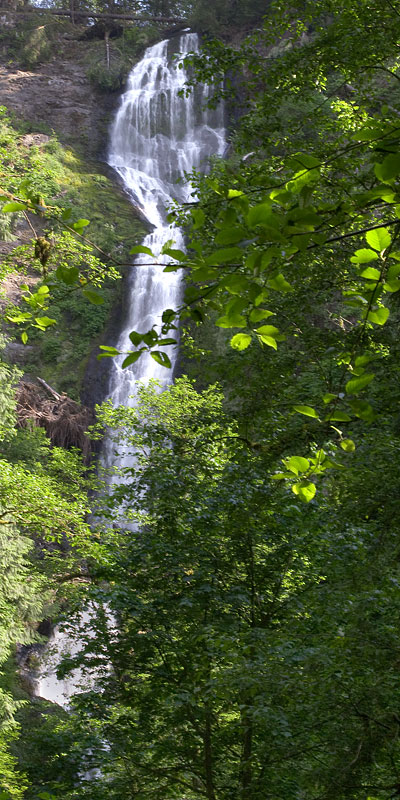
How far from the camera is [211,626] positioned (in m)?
5.26

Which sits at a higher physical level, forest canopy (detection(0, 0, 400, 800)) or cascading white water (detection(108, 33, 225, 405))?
cascading white water (detection(108, 33, 225, 405))

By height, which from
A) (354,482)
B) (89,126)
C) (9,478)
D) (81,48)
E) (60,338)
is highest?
(81,48)

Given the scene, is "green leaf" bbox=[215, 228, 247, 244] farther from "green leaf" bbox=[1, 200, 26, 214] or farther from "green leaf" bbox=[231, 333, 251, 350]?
"green leaf" bbox=[1, 200, 26, 214]

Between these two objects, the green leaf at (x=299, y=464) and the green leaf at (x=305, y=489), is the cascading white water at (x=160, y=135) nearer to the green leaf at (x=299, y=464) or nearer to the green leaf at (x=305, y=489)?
the green leaf at (x=305, y=489)

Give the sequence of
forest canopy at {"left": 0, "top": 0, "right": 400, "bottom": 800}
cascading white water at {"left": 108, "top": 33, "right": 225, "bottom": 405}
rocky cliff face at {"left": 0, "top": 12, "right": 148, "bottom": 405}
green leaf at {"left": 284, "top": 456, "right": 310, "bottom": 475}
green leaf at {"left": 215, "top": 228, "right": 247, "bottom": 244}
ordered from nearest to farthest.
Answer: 1. green leaf at {"left": 215, "top": 228, "right": 247, "bottom": 244}
2. green leaf at {"left": 284, "top": 456, "right": 310, "bottom": 475}
3. forest canopy at {"left": 0, "top": 0, "right": 400, "bottom": 800}
4. rocky cliff face at {"left": 0, "top": 12, "right": 148, "bottom": 405}
5. cascading white water at {"left": 108, "top": 33, "right": 225, "bottom": 405}

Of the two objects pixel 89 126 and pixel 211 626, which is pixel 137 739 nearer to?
pixel 211 626

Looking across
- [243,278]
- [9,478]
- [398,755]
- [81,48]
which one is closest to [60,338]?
[9,478]

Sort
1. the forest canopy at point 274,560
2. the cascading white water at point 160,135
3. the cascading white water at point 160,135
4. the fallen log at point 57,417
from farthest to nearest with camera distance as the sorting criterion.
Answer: the cascading white water at point 160,135 → the cascading white water at point 160,135 → the fallen log at point 57,417 → the forest canopy at point 274,560

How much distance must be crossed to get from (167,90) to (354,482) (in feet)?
113

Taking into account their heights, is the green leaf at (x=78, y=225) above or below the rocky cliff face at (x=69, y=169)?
below

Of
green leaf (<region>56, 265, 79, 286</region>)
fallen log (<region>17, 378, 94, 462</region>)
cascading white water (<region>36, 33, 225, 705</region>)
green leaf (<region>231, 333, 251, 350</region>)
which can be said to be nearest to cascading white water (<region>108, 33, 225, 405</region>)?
cascading white water (<region>36, 33, 225, 705</region>)

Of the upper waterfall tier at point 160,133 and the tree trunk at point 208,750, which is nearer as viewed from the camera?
the tree trunk at point 208,750

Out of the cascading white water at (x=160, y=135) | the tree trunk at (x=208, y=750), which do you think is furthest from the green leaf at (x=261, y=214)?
the cascading white water at (x=160, y=135)

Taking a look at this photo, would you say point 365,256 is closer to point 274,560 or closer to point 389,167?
point 389,167
